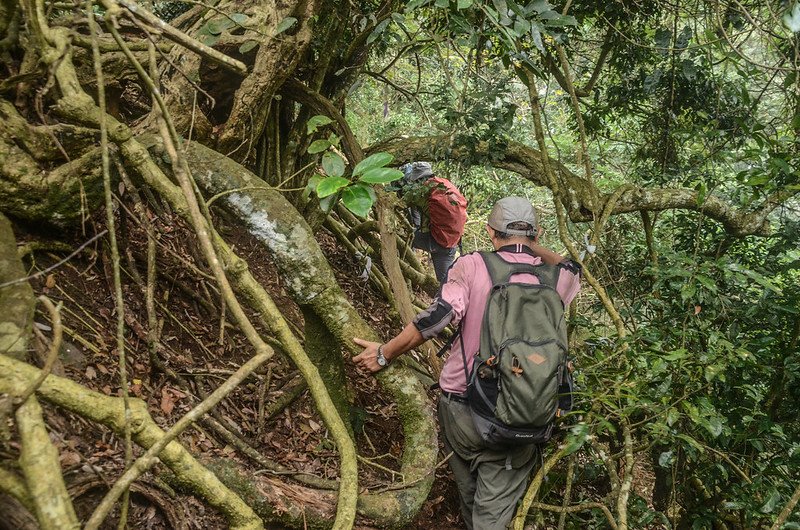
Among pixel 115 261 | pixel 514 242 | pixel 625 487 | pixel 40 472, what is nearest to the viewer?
pixel 40 472

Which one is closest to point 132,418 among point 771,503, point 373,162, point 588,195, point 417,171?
point 373,162

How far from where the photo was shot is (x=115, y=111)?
4039mm

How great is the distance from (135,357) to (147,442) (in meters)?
1.48

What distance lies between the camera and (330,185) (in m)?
2.64

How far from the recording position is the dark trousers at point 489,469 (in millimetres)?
3416

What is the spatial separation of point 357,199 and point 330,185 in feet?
0.44

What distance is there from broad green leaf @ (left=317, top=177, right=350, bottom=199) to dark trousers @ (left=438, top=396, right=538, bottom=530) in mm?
1563

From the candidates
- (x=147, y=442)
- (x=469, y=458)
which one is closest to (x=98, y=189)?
(x=147, y=442)

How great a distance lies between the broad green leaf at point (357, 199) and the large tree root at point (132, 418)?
1.15 metres

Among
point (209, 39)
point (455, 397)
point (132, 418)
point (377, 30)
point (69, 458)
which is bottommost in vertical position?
point (69, 458)

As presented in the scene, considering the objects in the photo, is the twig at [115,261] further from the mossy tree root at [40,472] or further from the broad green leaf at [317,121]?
the broad green leaf at [317,121]

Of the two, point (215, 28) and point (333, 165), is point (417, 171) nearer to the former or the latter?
point (215, 28)

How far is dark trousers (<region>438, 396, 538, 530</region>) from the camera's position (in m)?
3.42

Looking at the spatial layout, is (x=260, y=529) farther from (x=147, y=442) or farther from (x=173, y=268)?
(x=173, y=268)
